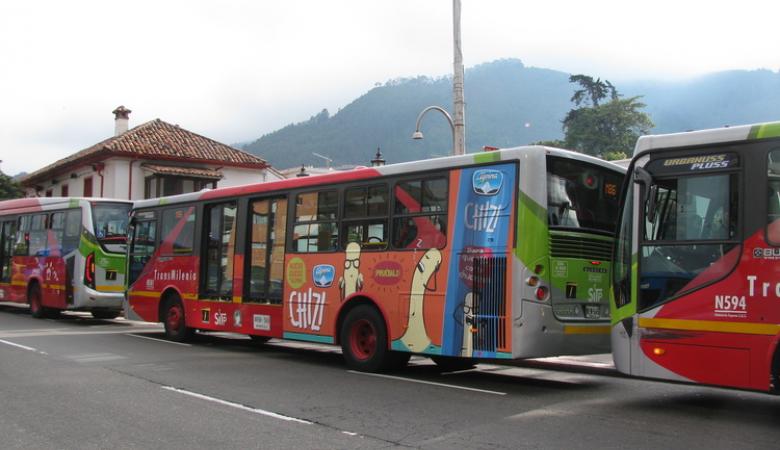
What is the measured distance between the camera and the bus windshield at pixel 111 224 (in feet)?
60.6

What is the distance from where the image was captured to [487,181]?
8.92 m

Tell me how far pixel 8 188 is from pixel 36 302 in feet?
137

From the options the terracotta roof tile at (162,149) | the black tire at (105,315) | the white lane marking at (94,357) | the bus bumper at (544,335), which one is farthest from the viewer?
the terracotta roof tile at (162,149)

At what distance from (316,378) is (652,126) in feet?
207

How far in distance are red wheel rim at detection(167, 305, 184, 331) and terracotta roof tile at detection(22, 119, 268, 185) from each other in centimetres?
2213

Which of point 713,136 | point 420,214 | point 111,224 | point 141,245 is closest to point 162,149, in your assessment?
point 111,224

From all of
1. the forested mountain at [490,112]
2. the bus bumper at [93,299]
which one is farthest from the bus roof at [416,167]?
the forested mountain at [490,112]

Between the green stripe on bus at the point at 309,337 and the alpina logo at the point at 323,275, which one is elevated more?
the alpina logo at the point at 323,275

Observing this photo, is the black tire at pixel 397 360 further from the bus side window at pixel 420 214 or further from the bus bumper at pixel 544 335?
the bus bumper at pixel 544 335

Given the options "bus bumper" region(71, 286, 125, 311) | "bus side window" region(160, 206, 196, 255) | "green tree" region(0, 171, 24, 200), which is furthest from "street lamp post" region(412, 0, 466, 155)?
"green tree" region(0, 171, 24, 200)

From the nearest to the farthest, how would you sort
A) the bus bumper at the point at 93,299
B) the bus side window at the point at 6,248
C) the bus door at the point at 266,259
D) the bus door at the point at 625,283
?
the bus door at the point at 625,283 < the bus door at the point at 266,259 < the bus bumper at the point at 93,299 < the bus side window at the point at 6,248

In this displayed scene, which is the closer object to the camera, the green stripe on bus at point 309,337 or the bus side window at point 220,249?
the green stripe on bus at point 309,337

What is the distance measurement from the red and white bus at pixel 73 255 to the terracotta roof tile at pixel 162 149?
14593mm

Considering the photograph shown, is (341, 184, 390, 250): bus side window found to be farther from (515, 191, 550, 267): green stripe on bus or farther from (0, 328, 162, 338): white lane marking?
(0, 328, 162, 338): white lane marking
